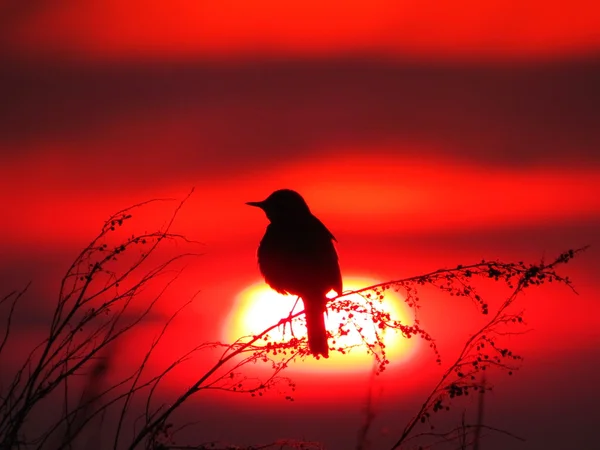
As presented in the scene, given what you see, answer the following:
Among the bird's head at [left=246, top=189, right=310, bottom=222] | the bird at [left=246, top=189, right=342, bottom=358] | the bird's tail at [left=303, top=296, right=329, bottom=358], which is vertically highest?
the bird's head at [left=246, top=189, right=310, bottom=222]

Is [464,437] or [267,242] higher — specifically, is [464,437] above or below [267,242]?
below

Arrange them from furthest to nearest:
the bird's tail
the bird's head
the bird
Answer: the bird's head < the bird < the bird's tail

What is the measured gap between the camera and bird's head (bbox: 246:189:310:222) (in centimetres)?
836

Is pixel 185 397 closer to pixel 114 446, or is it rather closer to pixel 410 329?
pixel 114 446

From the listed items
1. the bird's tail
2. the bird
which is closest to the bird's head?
the bird

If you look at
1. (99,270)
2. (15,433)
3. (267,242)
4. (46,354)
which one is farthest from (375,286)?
(267,242)

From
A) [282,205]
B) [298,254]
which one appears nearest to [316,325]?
[298,254]

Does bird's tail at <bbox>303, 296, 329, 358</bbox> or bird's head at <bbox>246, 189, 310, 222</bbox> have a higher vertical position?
bird's head at <bbox>246, 189, 310, 222</bbox>

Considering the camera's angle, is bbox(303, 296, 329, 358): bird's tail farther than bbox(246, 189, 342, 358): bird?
No

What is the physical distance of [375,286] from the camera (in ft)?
16.3

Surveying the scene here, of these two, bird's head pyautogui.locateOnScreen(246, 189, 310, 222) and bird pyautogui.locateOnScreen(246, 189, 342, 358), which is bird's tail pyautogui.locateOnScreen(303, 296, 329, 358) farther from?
bird's head pyautogui.locateOnScreen(246, 189, 310, 222)

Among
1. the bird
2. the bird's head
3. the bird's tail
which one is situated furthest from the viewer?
the bird's head

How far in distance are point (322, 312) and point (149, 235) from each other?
2.99 m

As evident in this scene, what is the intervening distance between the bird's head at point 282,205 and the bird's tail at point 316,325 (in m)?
1.39
